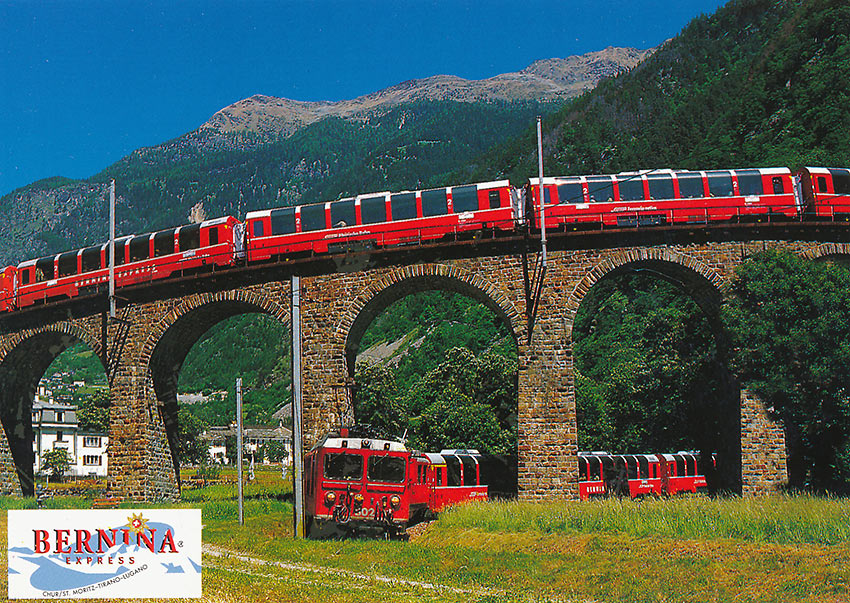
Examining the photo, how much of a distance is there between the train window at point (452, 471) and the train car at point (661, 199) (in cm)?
1025

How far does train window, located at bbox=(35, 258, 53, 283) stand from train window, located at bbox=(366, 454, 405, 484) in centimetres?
2748

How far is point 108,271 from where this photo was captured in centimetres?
4169

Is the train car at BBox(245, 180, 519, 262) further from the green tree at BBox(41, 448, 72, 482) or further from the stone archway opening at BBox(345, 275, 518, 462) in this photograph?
the green tree at BBox(41, 448, 72, 482)

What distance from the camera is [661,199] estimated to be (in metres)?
35.4

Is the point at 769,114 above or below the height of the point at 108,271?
above

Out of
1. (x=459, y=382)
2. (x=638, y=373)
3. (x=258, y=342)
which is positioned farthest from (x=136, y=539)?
(x=258, y=342)

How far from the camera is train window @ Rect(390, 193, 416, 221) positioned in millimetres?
36625

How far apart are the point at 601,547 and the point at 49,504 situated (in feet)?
91.1

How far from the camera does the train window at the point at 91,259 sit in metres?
42.7

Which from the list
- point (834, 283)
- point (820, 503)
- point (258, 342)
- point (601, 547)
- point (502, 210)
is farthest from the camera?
point (258, 342)

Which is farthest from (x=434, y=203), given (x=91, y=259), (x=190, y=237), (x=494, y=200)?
(x=91, y=259)

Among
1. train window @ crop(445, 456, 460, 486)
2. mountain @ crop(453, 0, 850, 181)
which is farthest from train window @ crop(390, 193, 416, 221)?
mountain @ crop(453, 0, 850, 181)

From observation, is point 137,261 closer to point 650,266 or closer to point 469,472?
point 469,472

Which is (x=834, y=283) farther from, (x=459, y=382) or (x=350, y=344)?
(x=459, y=382)
